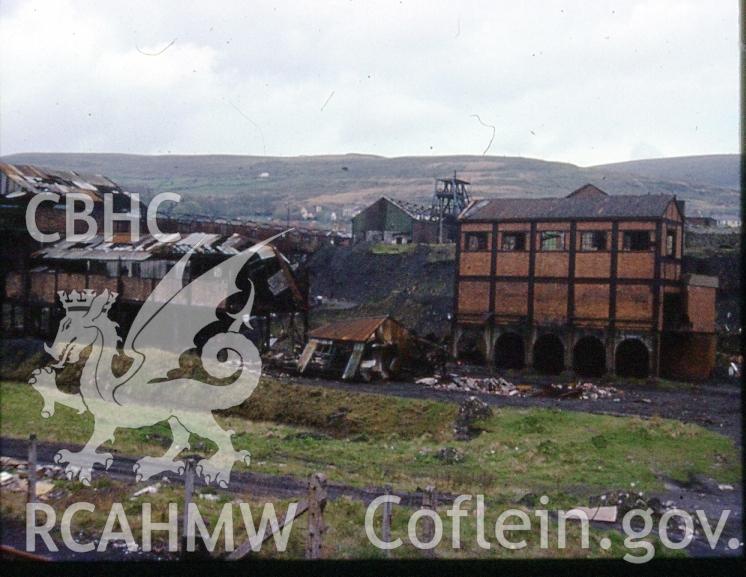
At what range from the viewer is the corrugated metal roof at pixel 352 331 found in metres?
26.9

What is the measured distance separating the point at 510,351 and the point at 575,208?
7210 millimetres

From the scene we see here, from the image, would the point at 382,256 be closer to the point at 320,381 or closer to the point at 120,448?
the point at 320,381

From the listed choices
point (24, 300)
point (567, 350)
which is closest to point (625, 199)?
point (567, 350)

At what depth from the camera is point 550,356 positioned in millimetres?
32562

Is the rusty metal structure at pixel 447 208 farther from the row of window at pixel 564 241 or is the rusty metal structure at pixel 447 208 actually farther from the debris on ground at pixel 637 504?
the debris on ground at pixel 637 504

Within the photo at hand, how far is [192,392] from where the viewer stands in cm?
2166

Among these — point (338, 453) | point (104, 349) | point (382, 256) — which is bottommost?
point (338, 453)

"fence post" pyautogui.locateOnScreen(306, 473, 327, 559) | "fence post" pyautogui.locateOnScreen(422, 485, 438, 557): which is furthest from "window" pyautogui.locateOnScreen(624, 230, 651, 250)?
"fence post" pyautogui.locateOnScreen(306, 473, 327, 559)

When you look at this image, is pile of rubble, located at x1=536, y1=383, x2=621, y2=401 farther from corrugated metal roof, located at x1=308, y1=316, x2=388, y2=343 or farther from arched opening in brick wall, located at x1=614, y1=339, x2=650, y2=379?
corrugated metal roof, located at x1=308, y1=316, x2=388, y2=343

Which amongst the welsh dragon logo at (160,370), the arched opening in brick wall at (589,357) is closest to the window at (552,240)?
the arched opening in brick wall at (589,357)

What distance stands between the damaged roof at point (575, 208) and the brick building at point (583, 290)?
5 cm

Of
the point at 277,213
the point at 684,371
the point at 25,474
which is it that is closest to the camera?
the point at 25,474

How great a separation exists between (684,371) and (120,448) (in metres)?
22.8

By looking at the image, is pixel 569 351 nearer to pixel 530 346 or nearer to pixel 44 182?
pixel 530 346
